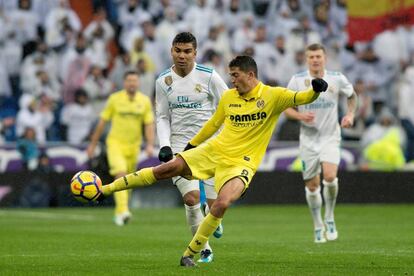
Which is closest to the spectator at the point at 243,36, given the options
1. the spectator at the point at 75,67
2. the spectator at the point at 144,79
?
the spectator at the point at 144,79

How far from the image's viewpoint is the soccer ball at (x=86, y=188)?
36.8ft

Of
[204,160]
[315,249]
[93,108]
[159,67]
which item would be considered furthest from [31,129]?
[204,160]

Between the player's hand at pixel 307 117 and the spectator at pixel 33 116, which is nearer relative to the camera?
the player's hand at pixel 307 117

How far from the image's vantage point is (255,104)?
11320mm

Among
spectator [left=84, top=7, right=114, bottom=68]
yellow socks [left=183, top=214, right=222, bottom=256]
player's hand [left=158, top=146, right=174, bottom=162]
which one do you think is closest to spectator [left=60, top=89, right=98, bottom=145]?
spectator [left=84, top=7, right=114, bottom=68]

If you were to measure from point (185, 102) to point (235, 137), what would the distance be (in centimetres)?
125

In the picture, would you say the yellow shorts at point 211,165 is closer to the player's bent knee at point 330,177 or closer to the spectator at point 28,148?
the player's bent knee at point 330,177

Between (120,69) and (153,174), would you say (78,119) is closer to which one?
(120,69)

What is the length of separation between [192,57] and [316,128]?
13.4 ft

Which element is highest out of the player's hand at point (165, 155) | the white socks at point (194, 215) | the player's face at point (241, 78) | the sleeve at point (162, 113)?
the player's face at point (241, 78)

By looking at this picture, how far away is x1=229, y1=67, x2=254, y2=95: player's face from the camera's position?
36.9ft

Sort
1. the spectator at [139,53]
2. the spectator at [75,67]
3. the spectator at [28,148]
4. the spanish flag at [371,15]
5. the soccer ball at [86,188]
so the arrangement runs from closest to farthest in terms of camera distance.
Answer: the soccer ball at [86,188] < the spectator at [28,148] < the spectator at [75,67] < the spectator at [139,53] < the spanish flag at [371,15]

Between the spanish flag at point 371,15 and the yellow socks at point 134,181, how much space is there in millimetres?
16110

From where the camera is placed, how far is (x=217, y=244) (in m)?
14.7
